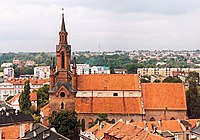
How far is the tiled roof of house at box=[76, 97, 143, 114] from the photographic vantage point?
74.7 m

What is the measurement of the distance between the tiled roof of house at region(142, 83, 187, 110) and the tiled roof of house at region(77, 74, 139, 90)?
8.02 feet

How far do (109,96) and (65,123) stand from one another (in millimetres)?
10934

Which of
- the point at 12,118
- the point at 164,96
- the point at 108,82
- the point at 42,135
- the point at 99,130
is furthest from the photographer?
the point at 108,82

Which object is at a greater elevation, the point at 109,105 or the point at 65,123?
the point at 109,105

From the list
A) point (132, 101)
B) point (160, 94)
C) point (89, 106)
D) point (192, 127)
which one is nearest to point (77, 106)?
point (89, 106)

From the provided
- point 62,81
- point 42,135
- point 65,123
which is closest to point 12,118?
point 65,123

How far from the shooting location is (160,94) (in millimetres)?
76812

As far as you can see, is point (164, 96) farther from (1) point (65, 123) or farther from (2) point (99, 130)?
(1) point (65, 123)

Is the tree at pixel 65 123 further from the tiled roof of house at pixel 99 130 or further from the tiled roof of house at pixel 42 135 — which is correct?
the tiled roof of house at pixel 42 135

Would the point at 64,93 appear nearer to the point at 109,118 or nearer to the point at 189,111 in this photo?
the point at 109,118

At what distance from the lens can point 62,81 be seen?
77125 mm

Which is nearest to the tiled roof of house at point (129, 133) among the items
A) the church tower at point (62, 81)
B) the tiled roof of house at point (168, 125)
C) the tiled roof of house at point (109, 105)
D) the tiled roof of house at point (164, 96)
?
the tiled roof of house at point (168, 125)

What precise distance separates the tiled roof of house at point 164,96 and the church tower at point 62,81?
1362 cm

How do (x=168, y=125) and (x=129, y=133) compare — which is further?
(x=168, y=125)
